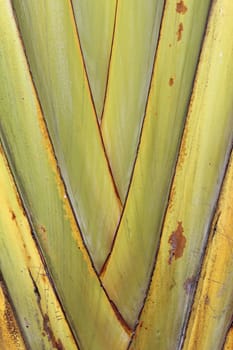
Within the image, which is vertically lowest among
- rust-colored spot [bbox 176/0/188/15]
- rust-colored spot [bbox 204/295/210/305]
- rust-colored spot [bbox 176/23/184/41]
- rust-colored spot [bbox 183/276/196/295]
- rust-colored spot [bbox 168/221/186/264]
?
rust-colored spot [bbox 204/295/210/305]

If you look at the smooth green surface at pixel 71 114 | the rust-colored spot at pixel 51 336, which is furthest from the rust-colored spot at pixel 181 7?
the rust-colored spot at pixel 51 336

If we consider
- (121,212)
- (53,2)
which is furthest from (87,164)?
(53,2)

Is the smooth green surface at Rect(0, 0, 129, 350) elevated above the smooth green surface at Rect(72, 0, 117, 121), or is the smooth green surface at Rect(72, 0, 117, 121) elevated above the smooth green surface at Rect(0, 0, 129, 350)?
the smooth green surface at Rect(72, 0, 117, 121)

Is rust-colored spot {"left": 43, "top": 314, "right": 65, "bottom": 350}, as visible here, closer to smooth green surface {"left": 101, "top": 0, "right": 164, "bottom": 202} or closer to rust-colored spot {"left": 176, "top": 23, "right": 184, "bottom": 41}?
smooth green surface {"left": 101, "top": 0, "right": 164, "bottom": 202}

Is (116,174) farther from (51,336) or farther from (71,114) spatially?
(51,336)

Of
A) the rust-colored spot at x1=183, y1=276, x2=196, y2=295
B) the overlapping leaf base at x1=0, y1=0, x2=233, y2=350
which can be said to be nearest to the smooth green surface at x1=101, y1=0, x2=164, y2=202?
the overlapping leaf base at x1=0, y1=0, x2=233, y2=350

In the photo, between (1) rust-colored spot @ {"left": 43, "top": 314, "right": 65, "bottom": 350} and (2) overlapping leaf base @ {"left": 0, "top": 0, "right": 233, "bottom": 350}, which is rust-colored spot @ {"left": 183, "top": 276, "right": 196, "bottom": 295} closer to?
(2) overlapping leaf base @ {"left": 0, "top": 0, "right": 233, "bottom": 350}

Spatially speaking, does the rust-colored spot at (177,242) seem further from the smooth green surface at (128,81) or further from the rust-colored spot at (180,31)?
the rust-colored spot at (180,31)
